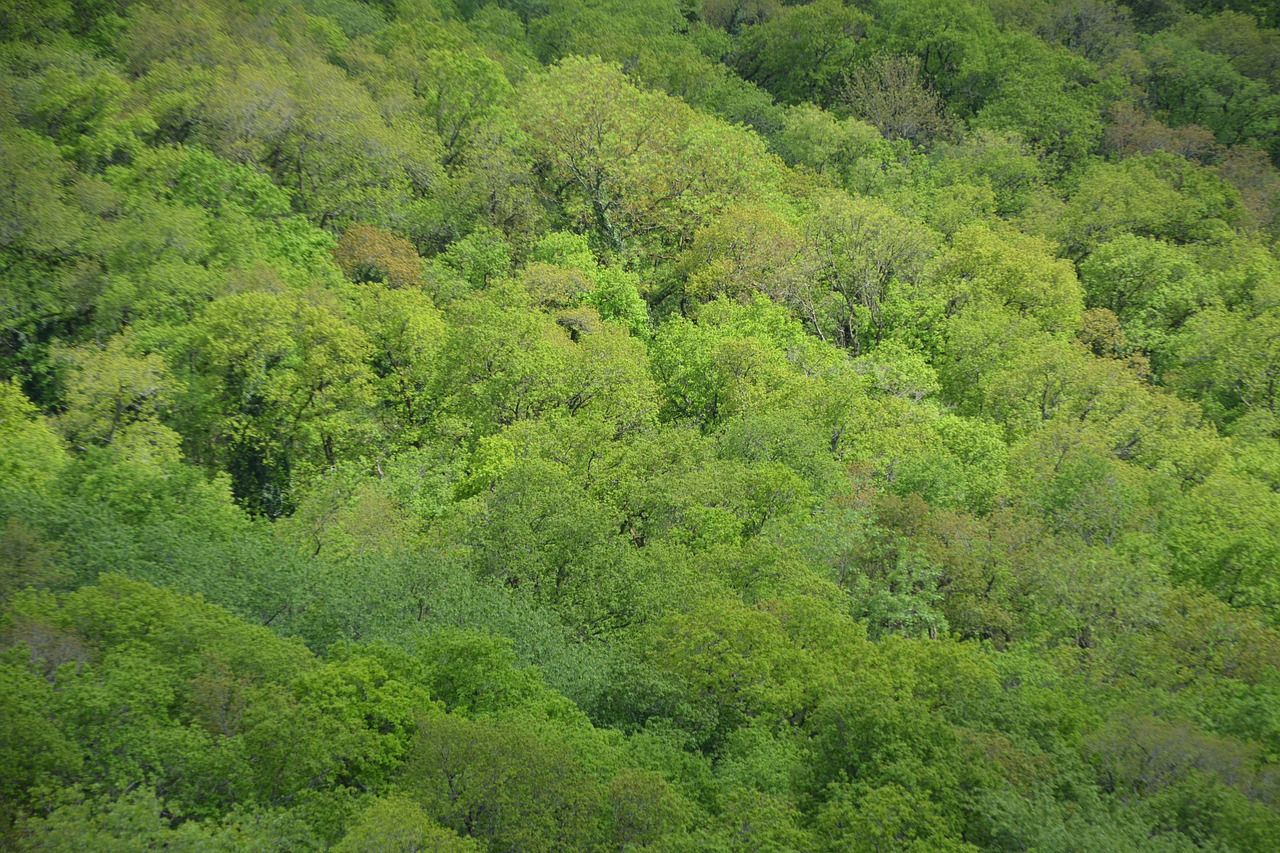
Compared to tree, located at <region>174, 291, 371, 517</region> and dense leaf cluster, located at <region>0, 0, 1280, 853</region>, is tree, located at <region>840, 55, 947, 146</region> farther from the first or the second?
tree, located at <region>174, 291, 371, 517</region>

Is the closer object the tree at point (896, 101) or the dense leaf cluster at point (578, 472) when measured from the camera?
the dense leaf cluster at point (578, 472)

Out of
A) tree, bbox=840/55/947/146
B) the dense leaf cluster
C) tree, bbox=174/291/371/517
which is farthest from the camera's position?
tree, bbox=840/55/947/146

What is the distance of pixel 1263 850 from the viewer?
25.7m

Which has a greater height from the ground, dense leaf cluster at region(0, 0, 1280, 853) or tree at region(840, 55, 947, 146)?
tree at region(840, 55, 947, 146)

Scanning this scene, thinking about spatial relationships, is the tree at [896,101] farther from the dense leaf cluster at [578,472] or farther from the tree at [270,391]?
the tree at [270,391]

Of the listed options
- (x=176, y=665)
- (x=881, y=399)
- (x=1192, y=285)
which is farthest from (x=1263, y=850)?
(x=1192, y=285)

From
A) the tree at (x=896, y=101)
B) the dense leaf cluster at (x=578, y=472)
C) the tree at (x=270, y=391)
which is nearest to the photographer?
the dense leaf cluster at (x=578, y=472)

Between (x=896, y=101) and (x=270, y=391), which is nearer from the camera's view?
(x=270, y=391)

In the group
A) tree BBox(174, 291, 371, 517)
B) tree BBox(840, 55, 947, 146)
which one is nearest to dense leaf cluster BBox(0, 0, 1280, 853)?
tree BBox(174, 291, 371, 517)

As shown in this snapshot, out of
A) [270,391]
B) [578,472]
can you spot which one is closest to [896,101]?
[578,472]

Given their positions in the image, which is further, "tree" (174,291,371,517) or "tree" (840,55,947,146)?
"tree" (840,55,947,146)

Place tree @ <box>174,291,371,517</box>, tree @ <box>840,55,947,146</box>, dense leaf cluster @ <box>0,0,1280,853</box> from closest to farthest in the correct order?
dense leaf cluster @ <box>0,0,1280,853</box> < tree @ <box>174,291,371,517</box> < tree @ <box>840,55,947,146</box>

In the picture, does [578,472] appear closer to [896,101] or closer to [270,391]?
[270,391]

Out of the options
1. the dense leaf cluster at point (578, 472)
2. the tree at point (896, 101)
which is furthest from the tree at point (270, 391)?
the tree at point (896, 101)
